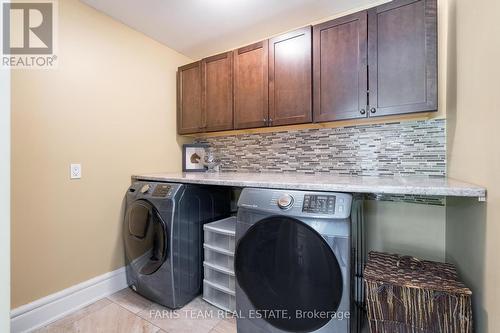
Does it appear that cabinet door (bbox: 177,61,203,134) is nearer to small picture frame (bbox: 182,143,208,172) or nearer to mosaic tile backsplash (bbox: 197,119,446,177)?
small picture frame (bbox: 182,143,208,172)

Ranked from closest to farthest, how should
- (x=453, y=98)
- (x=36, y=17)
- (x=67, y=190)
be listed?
(x=453, y=98)
(x=36, y=17)
(x=67, y=190)

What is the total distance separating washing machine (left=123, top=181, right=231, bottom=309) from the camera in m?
1.73

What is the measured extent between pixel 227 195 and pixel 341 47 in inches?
62.6

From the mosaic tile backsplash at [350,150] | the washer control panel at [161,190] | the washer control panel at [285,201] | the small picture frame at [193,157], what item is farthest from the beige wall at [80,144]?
the washer control panel at [285,201]

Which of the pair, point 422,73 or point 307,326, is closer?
point 307,326

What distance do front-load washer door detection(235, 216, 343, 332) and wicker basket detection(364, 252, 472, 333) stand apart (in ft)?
0.57

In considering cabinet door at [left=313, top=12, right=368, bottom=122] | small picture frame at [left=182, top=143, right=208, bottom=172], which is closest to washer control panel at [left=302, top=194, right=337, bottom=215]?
cabinet door at [left=313, top=12, right=368, bottom=122]

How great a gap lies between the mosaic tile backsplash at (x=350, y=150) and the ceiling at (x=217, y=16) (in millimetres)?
975

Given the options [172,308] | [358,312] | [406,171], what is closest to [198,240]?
[172,308]

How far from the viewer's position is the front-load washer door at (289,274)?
1.18m

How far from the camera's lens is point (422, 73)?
1415 mm

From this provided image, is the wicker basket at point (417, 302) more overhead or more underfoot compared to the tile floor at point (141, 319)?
more overhead

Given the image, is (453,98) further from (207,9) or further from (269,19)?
(207,9)

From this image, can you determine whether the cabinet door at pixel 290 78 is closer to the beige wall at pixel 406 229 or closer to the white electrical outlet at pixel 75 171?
the beige wall at pixel 406 229
